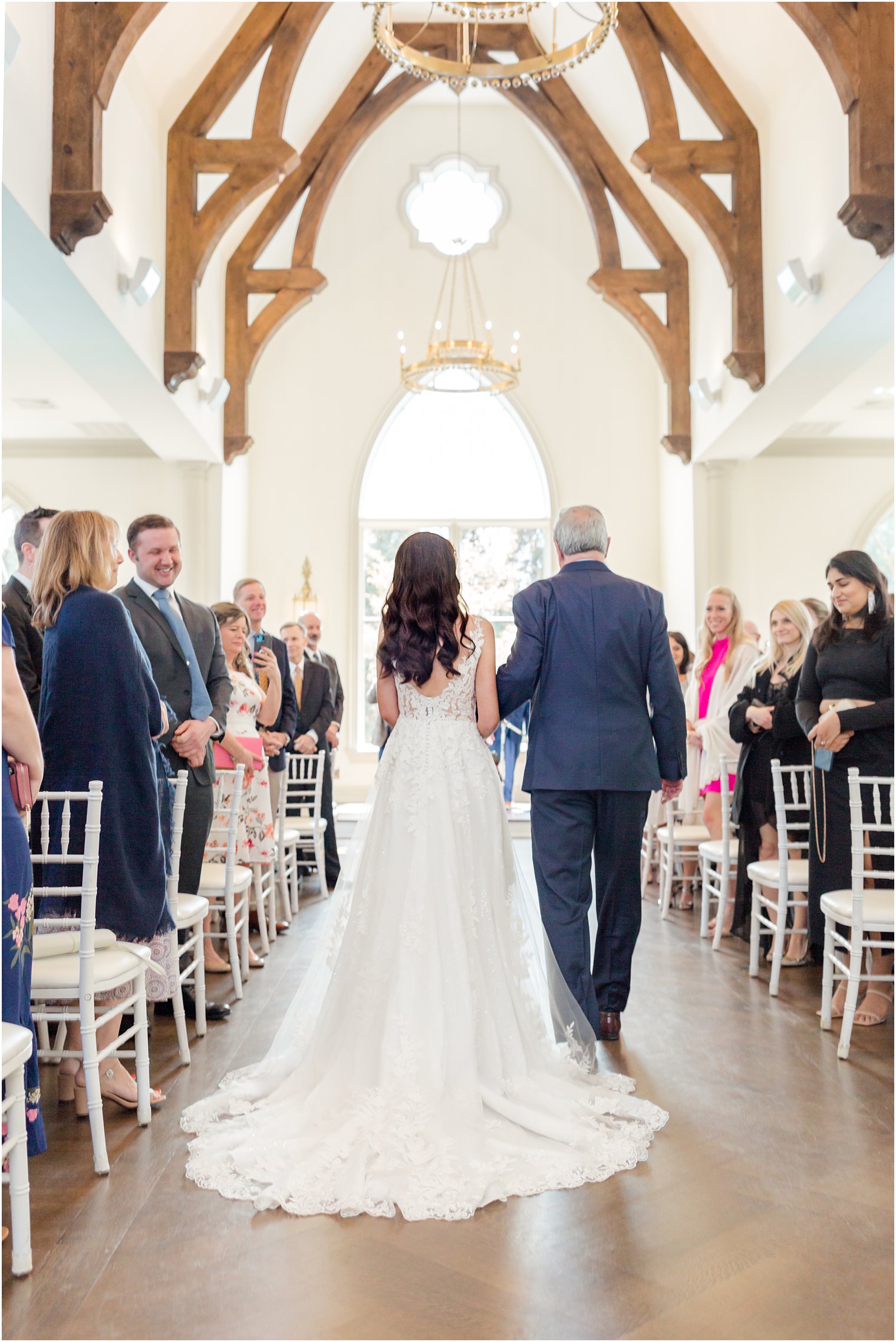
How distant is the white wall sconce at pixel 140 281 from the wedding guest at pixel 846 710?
15.8 feet

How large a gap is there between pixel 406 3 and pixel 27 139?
720 centimetres

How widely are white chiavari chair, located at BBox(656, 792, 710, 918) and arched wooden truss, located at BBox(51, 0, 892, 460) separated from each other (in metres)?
3.31

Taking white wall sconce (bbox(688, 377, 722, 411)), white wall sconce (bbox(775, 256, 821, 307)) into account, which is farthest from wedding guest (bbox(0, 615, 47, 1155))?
white wall sconce (bbox(688, 377, 722, 411))

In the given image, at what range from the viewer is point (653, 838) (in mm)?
7344

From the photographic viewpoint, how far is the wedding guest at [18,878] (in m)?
2.33

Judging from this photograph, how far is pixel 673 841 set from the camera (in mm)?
6367

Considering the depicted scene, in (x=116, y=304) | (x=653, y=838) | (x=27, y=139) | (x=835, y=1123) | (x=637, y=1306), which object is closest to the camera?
(x=637, y=1306)

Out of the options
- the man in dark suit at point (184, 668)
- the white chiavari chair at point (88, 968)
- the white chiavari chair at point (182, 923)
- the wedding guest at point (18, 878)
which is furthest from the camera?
the man in dark suit at point (184, 668)

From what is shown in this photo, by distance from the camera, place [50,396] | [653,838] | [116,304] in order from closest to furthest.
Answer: [116,304] < [653,838] < [50,396]

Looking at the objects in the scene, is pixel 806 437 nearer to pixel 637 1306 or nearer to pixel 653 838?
pixel 653 838

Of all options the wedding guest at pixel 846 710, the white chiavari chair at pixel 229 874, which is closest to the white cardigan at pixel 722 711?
the wedding guest at pixel 846 710

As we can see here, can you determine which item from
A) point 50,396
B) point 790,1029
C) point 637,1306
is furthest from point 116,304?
point 637,1306

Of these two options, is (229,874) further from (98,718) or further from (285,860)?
(285,860)

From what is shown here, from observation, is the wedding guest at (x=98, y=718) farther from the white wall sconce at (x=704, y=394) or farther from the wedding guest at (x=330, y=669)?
the white wall sconce at (x=704, y=394)
